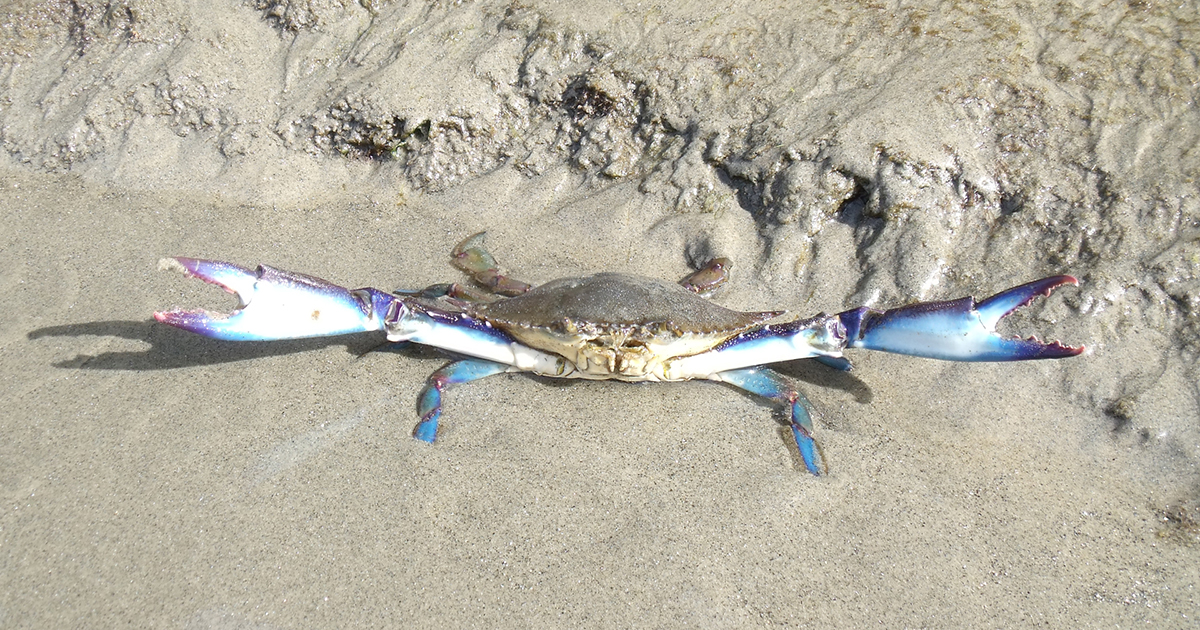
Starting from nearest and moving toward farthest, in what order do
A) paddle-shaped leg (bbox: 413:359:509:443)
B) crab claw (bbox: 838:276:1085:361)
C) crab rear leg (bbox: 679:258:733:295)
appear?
1. crab claw (bbox: 838:276:1085:361)
2. paddle-shaped leg (bbox: 413:359:509:443)
3. crab rear leg (bbox: 679:258:733:295)

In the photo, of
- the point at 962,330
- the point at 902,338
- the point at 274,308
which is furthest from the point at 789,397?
the point at 274,308

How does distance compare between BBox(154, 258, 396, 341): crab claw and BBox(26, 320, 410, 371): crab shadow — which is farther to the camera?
BBox(26, 320, 410, 371): crab shadow

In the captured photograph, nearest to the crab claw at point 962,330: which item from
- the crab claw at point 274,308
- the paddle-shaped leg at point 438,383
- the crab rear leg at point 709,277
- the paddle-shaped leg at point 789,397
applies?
the paddle-shaped leg at point 789,397

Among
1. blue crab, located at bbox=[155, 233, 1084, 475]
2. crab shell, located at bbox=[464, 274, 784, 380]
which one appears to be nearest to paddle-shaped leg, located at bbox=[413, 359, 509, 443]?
blue crab, located at bbox=[155, 233, 1084, 475]

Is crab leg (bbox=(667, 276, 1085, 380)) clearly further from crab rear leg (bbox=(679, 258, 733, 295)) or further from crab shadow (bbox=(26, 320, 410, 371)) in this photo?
crab shadow (bbox=(26, 320, 410, 371))

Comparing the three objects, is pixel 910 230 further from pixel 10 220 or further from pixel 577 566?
pixel 10 220
